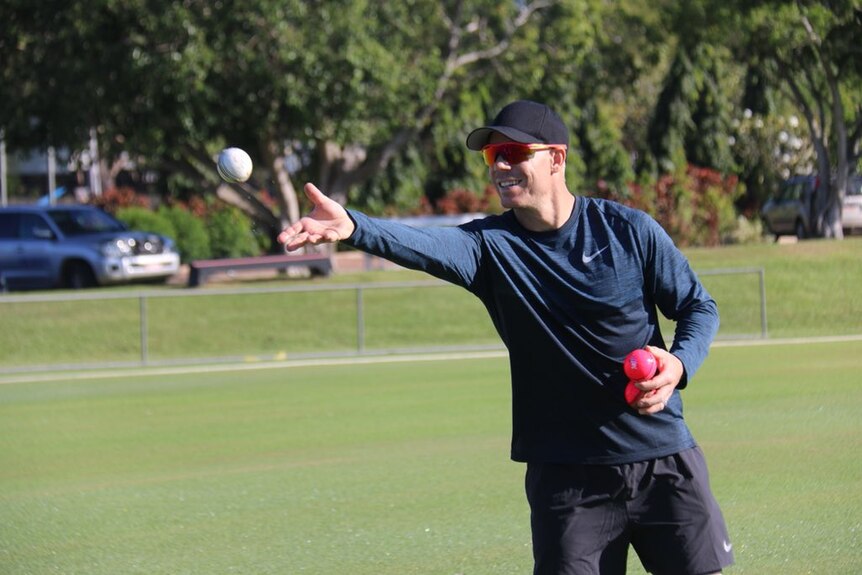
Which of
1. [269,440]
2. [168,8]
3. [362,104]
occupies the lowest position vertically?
[269,440]

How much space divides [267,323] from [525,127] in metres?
17.4

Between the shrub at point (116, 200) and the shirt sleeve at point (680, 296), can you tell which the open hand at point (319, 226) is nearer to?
the shirt sleeve at point (680, 296)

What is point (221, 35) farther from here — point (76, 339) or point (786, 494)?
point (786, 494)

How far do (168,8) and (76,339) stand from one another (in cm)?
715

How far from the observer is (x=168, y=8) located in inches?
970

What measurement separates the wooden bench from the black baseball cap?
18.1m

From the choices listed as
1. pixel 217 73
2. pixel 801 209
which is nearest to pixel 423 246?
pixel 217 73

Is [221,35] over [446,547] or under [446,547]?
over

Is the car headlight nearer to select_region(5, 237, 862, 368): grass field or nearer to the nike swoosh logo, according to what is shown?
select_region(5, 237, 862, 368): grass field

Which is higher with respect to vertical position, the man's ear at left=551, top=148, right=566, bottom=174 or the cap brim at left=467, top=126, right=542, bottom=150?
the cap brim at left=467, top=126, right=542, bottom=150

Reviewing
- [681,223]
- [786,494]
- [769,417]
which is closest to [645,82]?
[681,223]

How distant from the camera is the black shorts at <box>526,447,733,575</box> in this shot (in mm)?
4316

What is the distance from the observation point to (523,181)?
4406mm

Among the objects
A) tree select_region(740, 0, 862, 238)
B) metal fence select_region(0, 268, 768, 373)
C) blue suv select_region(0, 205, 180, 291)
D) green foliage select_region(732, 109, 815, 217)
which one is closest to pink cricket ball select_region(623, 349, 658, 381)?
metal fence select_region(0, 268, 768, 373)
